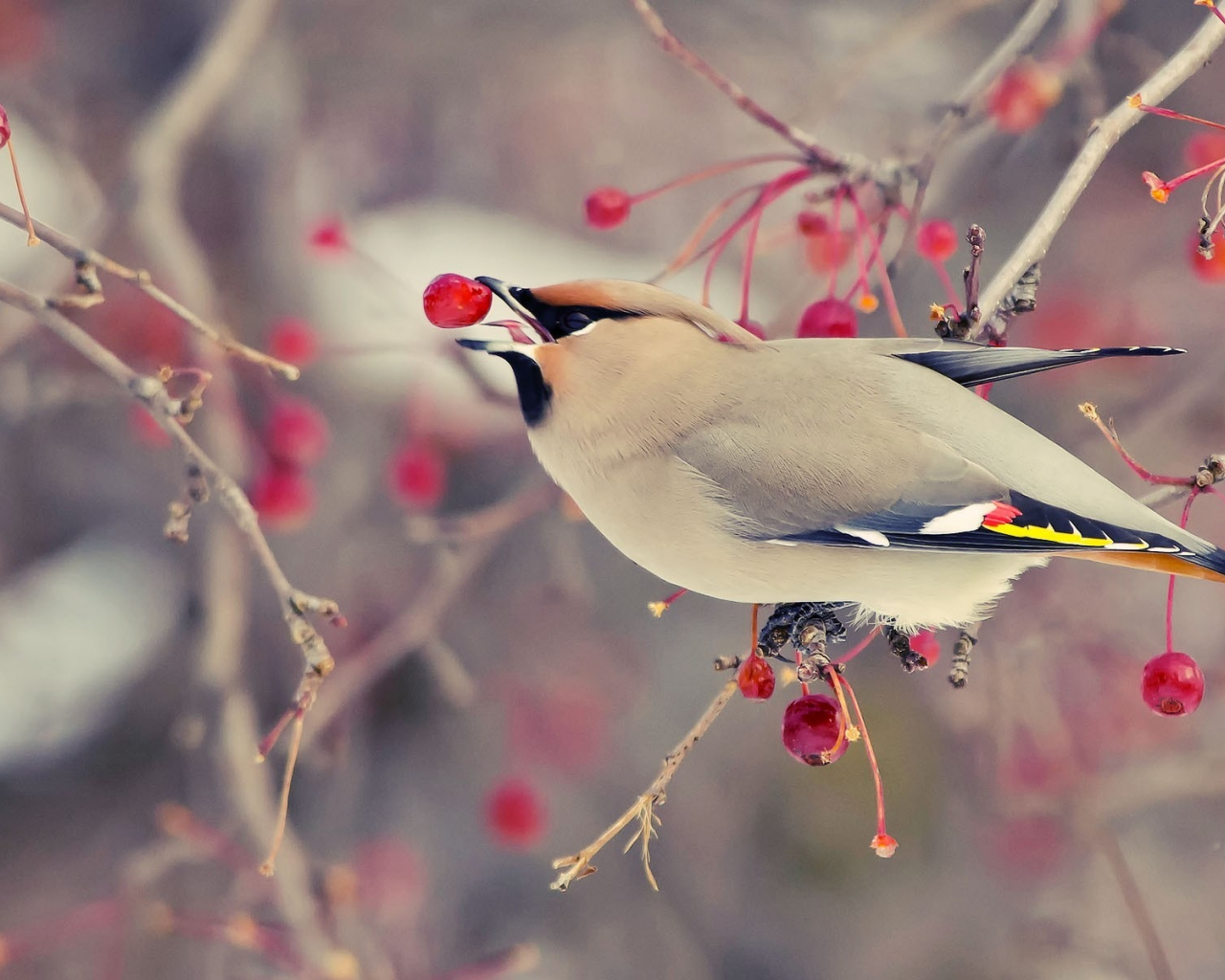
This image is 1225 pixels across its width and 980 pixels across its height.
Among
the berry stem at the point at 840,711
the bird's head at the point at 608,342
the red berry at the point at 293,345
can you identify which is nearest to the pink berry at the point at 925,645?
the berry stem at the point at 840,711

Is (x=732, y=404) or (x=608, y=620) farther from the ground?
(x=732, y=404)

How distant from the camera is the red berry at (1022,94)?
2.22 meters

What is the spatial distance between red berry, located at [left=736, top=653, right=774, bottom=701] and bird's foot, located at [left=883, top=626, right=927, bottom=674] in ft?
0.58

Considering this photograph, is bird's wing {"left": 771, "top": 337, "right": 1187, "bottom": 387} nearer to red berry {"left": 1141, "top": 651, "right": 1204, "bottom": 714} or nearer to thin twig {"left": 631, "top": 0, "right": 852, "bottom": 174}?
thin twig {"left": 631, "top": 0, "right": 852, "bottom": 174}

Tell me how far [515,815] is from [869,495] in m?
1.65

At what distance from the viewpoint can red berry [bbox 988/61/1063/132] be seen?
87.4 inches

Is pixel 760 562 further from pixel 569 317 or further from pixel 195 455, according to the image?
pixel 195 455

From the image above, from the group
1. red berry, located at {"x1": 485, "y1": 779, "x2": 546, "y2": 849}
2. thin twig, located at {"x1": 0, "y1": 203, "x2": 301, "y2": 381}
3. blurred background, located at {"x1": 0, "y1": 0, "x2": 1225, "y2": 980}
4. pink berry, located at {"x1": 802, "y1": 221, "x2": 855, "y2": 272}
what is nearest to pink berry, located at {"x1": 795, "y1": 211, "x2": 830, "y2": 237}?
pink berry, located at {"x1": 802, "y1": 221, "x2": 855, "y2": 272}

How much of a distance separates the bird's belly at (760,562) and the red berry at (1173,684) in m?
0.24

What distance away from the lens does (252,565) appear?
3.29 meters

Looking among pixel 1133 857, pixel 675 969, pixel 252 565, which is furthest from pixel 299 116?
pixel 1133 857

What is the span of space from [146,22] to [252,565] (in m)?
1.46

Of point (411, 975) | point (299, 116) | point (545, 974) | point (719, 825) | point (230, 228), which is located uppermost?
point (299, 116)

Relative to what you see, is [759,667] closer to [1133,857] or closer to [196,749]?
[196,749]
